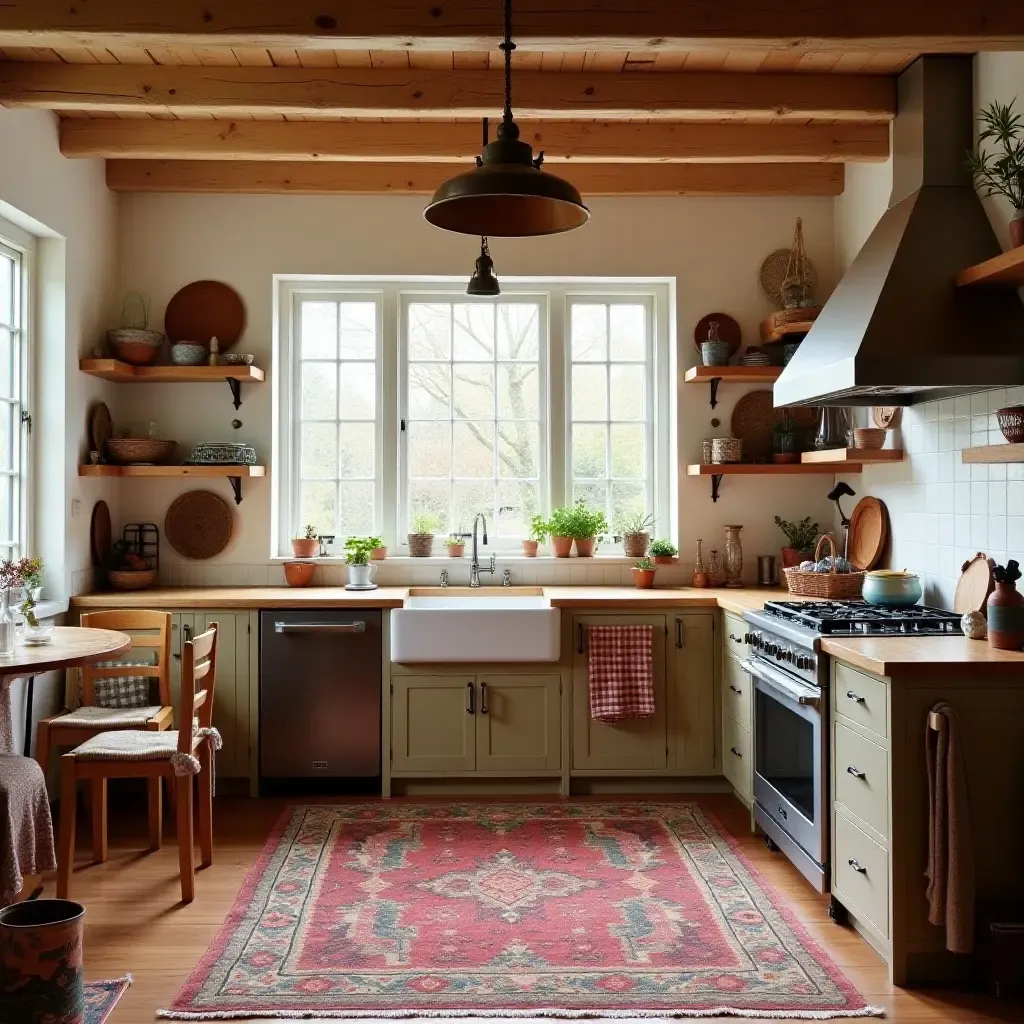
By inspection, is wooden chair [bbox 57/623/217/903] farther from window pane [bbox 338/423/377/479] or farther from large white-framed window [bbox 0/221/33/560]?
window pane [bbox 338/423/377/479]

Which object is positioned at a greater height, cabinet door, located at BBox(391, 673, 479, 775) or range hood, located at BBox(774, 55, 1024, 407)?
range hood, located at BBox(774, 55, 1024, 407)

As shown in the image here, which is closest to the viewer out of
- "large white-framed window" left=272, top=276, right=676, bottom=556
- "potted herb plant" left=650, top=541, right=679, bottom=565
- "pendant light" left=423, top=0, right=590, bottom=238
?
"pendant light" left=423, top=0, right=590, bottom=238

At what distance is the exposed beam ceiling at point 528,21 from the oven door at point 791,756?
2172mm

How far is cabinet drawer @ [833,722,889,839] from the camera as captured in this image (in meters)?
2.83

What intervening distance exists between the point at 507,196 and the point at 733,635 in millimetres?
2538

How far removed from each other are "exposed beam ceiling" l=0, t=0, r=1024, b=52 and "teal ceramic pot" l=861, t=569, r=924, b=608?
1.87 metres

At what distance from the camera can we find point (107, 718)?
3.75m

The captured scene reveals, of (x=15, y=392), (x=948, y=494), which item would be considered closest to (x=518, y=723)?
(x=948, y=494)

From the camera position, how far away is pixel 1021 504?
3367mm

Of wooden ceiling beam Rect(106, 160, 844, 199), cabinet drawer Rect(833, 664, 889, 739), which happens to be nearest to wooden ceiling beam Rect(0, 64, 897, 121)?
wooden ceiling beam Rect(106, 160, 844, 199)

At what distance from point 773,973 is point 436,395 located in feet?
10.8

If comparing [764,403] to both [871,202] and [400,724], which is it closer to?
[871,202]

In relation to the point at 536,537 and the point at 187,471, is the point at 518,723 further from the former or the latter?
A: the point at 187,471

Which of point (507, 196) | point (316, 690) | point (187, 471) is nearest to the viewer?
point (507, 196)
